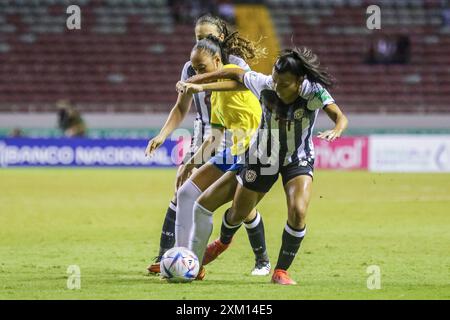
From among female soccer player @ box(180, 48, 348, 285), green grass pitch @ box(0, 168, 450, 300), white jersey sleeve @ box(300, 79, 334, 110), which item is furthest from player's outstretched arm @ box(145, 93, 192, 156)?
green grass pitch @ box(0, 168, 450, 300)

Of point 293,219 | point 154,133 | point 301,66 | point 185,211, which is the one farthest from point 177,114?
point 154,133

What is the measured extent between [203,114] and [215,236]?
11.9 feet

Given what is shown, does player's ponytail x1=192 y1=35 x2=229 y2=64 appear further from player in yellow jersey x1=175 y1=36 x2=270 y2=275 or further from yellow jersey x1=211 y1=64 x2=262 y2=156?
yellow jersey x1=211 y1=64 x2=262 y2=156

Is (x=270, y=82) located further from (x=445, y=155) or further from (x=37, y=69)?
(x=37, y=69)

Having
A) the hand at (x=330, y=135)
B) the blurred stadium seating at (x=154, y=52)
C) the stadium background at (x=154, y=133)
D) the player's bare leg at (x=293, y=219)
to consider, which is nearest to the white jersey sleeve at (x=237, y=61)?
the player's bare leg at (x=293, y=219)

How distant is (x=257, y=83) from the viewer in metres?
8.38

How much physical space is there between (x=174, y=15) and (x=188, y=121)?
293 inches

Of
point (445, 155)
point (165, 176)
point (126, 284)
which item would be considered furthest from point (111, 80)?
point (126, 284)

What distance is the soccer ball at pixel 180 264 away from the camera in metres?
8.42

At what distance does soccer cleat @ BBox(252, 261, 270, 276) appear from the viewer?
9.42 meters

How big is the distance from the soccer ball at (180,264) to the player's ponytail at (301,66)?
70.2 inches

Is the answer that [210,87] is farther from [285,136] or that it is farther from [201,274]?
[201,274]

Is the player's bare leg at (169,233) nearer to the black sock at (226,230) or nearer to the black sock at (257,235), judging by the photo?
the black sock at (226,230)

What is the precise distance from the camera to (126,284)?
8555mm
